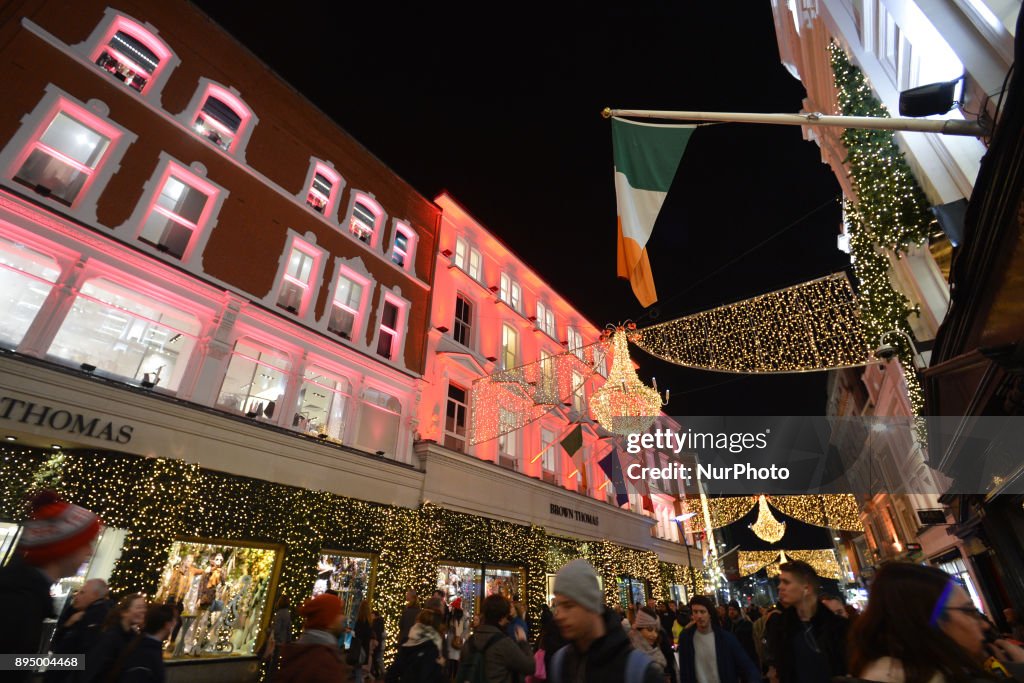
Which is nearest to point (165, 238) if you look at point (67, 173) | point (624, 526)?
point (67, 173)

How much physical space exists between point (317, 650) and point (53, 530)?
6.11 feet

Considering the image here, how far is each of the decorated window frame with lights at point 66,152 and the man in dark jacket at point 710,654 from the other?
1279cm

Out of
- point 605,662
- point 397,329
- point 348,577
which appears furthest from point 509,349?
point 605,662

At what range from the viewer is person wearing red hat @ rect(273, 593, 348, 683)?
116 inches

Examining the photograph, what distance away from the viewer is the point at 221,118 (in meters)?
12.9

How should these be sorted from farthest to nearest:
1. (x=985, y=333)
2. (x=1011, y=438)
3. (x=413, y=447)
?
(x=413, y=447)
(x=1011, y=438)
(x=985, y=333)

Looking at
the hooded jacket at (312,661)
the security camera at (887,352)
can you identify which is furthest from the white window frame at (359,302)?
the security camera at (887,352)

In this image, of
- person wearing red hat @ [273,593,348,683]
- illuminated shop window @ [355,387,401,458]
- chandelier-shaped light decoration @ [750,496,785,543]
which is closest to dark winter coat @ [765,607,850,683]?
person wearing red hat @ [273,593,348,683]

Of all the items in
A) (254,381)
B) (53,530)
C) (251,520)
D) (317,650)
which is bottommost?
(317,650)

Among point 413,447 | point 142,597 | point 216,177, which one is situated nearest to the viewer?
point 142,597

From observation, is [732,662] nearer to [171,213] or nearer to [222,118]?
[171,213]

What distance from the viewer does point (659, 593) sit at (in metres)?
26.4

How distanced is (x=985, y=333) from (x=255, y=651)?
1442cm

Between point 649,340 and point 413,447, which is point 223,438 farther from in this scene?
point 649,340
